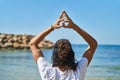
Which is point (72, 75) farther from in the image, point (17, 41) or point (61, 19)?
point (17, 41)

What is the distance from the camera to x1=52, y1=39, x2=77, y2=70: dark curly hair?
13.9 feet

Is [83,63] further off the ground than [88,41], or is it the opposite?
[88,41]

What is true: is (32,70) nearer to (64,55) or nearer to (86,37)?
(86,37)

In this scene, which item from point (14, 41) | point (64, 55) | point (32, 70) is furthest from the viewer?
point (14, 41)

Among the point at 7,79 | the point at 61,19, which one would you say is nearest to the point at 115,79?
the point at 7,79

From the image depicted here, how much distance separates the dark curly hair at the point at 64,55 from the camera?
424 cm

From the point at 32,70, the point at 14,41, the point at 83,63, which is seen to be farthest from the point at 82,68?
the point at 14,41

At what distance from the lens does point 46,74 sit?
13.9ft

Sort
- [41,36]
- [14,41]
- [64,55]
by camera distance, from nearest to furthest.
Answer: [64,55], [41,36], [14,41]

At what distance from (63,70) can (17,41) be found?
7117cm

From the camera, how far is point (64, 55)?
424cm

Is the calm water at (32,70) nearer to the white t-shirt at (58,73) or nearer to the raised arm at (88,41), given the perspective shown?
the raised arm at (88,41)

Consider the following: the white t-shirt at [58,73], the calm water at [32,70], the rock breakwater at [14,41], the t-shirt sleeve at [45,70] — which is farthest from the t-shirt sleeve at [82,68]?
the rock breakwater at [14,41]

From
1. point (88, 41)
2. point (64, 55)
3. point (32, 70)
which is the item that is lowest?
point (64, 55)
